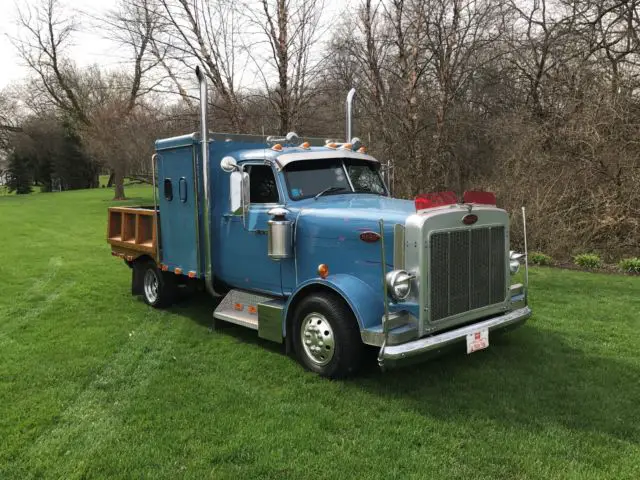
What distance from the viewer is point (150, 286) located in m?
8.46

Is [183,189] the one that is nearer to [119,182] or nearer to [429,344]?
[429,344]

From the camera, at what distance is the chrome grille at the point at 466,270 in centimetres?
488

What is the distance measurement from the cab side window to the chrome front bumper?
241 cm

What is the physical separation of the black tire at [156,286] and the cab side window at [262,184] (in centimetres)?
249

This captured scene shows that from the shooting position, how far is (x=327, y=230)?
5.53 m

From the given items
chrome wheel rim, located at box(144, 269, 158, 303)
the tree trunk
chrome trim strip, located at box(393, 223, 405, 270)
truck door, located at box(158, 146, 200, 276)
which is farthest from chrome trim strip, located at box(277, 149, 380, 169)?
the tree trunk

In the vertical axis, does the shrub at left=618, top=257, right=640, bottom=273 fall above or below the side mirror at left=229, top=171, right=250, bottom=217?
below

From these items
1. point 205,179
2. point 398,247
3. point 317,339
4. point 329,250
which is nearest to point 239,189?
point 205,179

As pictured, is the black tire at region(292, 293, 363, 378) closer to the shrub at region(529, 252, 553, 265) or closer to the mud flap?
the mud flap

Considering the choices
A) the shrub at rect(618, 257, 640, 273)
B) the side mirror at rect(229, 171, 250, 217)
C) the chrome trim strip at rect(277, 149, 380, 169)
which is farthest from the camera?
the shrub at rect(618, 257, 640, 273)

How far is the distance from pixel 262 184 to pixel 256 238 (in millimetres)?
642

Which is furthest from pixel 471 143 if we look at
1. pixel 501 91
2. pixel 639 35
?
pixel 639 35

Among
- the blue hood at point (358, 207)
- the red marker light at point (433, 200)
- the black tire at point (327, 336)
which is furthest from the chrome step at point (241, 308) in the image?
the red marker light at point (433, 200)

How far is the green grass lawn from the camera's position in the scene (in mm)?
3771
